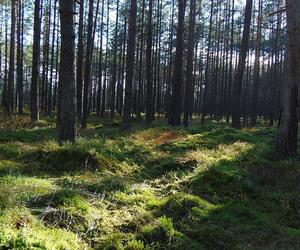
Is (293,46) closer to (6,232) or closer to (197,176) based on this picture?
(197,176)

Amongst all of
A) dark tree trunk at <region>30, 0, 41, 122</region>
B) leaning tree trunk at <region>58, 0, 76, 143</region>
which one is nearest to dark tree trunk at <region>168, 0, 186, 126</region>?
dark tree trunk at <region>30, 0, 41, 122</region>

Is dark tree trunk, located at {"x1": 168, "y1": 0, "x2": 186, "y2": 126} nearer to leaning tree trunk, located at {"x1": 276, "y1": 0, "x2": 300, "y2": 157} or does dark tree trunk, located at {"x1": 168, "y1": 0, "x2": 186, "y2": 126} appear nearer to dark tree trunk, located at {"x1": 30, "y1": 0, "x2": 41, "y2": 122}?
dark tree trunk, located at {"x1": 30, "y1": 0, "x2": 41, "y2": 122}

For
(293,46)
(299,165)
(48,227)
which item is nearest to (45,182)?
(48,227)

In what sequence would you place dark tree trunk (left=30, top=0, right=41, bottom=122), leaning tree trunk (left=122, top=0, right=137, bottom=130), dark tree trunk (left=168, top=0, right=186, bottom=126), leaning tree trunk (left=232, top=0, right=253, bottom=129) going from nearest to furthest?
1. leaning tree trunk (left=122, top=0, right=137, bottom=130)
2. leaning tree trunk (left=232, top=0, right=253, bottom=129)
3. dark tree trunk (left=168, top=0, right=186, bottom=126)
4. dark tree trunk (left=30, top=0, right=41, bottom=122)

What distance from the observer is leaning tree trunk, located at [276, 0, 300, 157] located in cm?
1001

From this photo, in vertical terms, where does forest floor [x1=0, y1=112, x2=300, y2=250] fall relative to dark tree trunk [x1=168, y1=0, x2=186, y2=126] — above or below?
below

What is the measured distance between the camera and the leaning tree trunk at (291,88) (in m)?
10.0

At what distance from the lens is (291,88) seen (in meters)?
10.0

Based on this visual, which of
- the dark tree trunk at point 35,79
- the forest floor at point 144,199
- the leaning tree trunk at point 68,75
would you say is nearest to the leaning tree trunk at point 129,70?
the dark tree trunk at point 35,79

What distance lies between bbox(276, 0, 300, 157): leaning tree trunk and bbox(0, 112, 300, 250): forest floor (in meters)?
0.51

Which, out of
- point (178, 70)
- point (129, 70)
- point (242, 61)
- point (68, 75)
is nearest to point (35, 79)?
point (129, 70)

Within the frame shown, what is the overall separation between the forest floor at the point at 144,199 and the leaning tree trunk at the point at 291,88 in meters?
0.51

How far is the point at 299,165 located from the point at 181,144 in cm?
367

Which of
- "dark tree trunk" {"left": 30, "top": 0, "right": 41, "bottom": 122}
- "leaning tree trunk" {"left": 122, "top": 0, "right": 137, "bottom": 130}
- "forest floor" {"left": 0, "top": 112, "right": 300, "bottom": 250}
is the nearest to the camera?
"forest floor" {"left": 0, "top": 112, "right": 300, "bottom": 250}
